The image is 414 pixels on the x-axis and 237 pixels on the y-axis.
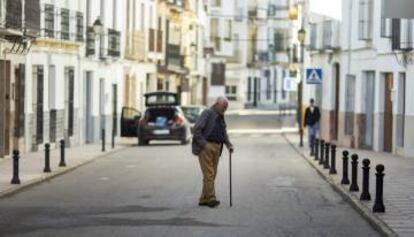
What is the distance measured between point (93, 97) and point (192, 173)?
16225 millimetres

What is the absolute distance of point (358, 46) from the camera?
38.8 metres

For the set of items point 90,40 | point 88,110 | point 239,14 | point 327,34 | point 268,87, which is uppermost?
point 239,14

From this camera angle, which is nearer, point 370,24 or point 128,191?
point 128,191

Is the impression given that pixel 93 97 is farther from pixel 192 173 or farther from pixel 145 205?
pixel 145 205

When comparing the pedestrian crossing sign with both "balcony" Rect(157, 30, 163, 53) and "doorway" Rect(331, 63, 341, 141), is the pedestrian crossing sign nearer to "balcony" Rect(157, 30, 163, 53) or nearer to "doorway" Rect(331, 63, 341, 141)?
"doorway" Rect(331, 63, 341, 141)

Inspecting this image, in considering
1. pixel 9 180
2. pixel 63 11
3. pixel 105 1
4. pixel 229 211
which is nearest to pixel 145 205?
pixel 229 211

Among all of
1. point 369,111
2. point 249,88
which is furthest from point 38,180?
point 249,88

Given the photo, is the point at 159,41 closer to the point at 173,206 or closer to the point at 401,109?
the point at 401,109

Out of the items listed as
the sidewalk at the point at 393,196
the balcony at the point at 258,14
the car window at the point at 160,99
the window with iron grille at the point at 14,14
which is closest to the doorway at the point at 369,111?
the sidewalk at the point at 393,196

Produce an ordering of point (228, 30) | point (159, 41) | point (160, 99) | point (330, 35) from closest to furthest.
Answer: point (330, 35)
point (160, 99)
point (159, 41)
point (228, 30)

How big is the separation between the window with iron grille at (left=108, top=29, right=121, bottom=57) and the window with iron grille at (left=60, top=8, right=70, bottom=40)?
7.41 meters

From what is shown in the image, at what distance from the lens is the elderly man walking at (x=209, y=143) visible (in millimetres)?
17078

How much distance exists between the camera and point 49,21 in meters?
33.5

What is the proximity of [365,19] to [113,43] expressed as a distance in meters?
11.1
